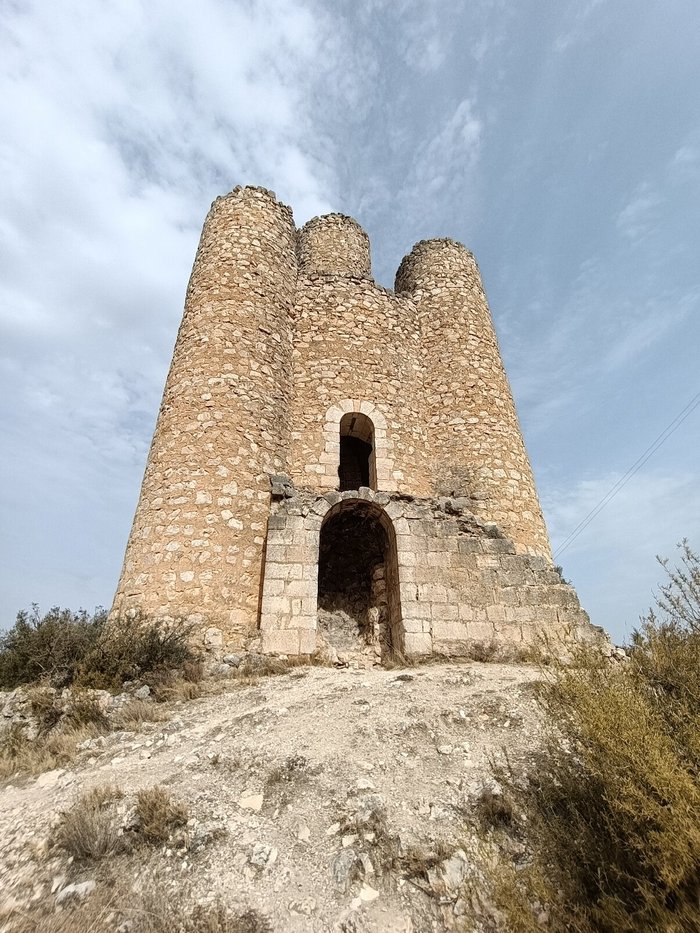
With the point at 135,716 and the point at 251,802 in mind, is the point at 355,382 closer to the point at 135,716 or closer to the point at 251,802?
the point at 135,716

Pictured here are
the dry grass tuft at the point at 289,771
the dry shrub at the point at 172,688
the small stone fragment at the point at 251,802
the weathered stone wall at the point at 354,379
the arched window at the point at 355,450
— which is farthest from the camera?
the arched window at the point at 355,450

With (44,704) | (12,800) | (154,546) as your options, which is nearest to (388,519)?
(154,546)

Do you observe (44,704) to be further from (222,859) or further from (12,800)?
(222,859)

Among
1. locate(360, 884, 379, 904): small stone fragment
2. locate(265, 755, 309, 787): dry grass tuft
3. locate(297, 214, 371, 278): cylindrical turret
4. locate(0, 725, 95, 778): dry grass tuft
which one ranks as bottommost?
locate(360, 884, 379, 904): small stone fragment

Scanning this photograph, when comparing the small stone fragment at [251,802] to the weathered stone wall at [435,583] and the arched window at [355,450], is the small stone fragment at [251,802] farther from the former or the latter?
the arched window at [355,450]

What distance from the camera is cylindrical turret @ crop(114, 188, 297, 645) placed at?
22.9 feet

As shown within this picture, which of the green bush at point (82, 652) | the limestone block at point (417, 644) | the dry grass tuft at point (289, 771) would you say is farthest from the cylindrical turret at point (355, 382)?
the dry grass tuft at point (289, 771)

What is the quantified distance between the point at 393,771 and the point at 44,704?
367cm

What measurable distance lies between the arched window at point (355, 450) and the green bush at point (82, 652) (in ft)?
18.0

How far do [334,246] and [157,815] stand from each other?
14209 millimetres

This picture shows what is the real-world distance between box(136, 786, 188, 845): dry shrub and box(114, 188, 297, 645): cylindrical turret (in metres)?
3.45

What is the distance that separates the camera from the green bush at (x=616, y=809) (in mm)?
1998

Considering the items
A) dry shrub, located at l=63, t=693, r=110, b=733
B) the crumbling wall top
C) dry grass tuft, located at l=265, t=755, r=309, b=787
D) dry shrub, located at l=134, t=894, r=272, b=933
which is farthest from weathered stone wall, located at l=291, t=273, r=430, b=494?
dry shrub, located at l=134, t=894, r=272, b=933

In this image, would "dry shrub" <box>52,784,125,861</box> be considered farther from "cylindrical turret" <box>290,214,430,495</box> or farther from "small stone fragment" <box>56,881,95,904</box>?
"cylindrical turret" <box>290,214,430,495</box>
